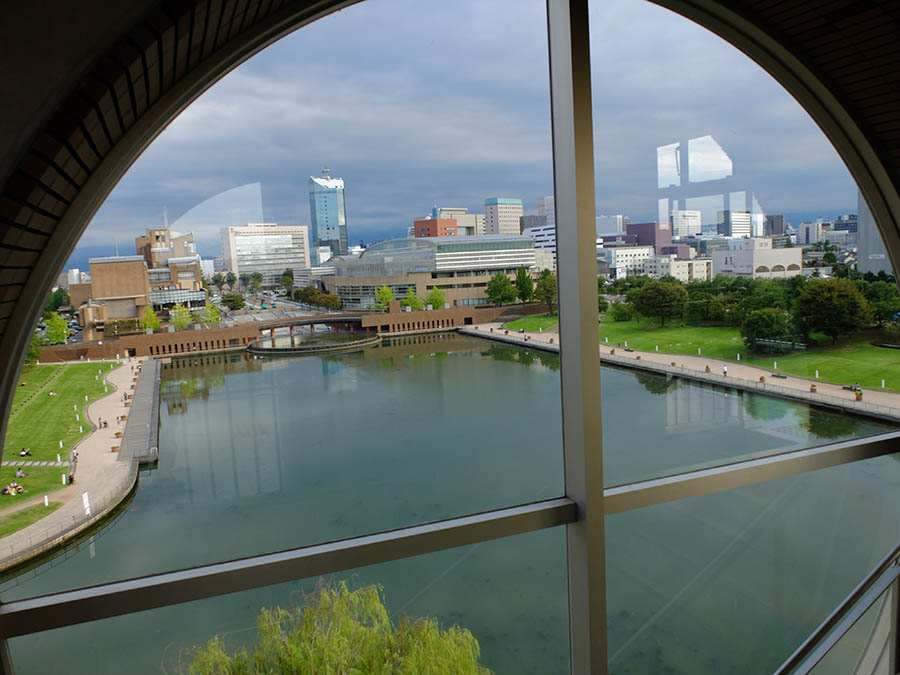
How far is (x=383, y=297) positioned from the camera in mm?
2820

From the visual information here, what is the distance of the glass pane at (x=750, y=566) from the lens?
94.8 inches

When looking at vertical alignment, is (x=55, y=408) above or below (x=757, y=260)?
below

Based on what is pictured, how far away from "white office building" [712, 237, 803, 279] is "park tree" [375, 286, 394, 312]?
153 centimetres

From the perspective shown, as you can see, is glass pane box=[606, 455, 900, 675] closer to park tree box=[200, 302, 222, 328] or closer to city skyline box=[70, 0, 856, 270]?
city skyline box=[70, 0, 856, 270]

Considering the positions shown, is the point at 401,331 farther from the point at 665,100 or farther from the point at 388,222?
the point at 665,100

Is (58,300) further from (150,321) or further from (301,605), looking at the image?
(301,605)

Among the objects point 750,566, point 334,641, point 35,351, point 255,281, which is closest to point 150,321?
point 255,281

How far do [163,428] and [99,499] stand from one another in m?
0.59

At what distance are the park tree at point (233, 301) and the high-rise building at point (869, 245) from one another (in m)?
2.25

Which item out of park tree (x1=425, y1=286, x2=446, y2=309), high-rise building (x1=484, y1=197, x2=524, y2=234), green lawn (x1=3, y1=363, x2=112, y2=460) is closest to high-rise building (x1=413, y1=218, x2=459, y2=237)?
high-rise building (x1=484, y1=197, x2=524, y2=234)

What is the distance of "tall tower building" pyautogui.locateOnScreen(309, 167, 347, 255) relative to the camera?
2.48m

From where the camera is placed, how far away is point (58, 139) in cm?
75

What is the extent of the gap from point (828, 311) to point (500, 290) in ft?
5.68

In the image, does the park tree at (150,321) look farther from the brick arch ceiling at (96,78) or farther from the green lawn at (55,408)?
the brick arch ceiling at (96,78)
